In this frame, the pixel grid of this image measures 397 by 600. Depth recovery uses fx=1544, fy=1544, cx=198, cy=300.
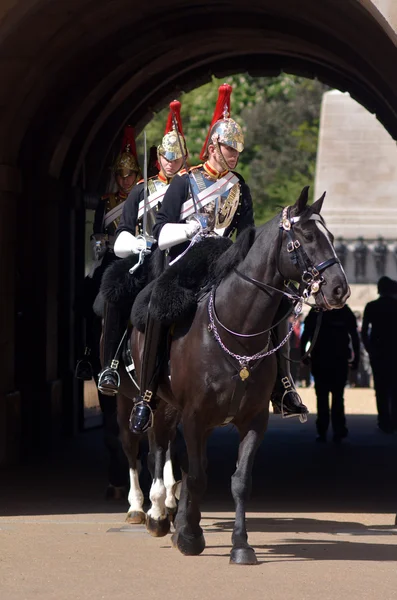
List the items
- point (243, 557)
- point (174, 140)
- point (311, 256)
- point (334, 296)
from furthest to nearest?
point (174, 140), point (243, 557), point (311, 256), point (334, 296)

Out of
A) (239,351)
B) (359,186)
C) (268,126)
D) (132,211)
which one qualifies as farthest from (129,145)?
(268,126)

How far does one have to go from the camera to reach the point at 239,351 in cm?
986

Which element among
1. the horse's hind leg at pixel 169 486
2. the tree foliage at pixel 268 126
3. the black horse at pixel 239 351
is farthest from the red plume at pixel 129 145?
the tree foliage at pixel 268 126

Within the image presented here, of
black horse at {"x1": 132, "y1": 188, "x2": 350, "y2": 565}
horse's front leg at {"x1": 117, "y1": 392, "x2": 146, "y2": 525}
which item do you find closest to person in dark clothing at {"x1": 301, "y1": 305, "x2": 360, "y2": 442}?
horse's front leg at {"x1": 117, "y1": 392, "x2": 146, "y2": 525}

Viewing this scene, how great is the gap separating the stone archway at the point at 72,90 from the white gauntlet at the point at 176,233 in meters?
2.82

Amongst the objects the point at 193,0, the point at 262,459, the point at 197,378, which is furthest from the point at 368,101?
the point at 197,378

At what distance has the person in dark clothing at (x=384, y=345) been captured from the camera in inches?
827

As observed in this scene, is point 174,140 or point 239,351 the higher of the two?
point 174,140

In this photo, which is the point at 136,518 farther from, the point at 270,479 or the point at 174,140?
the point at 270,479

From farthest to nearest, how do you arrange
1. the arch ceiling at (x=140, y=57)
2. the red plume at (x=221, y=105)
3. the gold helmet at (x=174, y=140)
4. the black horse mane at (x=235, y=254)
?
the arch ceiling at (x=140, y=57)
the gold helmet at (x=174, y=140)
the red plume at (x=221, y=105)
the black horse mane at (x=235, y=254)

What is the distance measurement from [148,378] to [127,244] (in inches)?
63.6

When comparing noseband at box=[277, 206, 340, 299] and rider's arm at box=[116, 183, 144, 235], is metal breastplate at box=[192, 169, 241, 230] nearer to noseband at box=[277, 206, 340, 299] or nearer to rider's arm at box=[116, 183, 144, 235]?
noseband at box=[277, 206, 340, 299]

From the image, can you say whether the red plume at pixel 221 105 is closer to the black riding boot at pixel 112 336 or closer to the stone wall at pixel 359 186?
the black riding boot at pixel 112 336

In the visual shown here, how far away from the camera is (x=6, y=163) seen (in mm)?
14977
